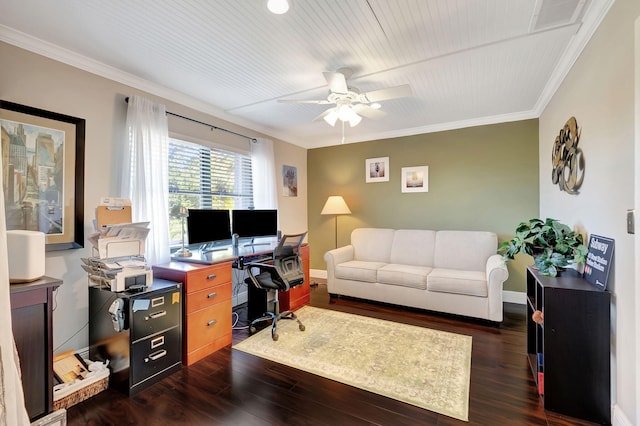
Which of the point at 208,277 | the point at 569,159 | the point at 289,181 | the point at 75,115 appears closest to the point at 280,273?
the point at 208,277

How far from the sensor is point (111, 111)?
2.60 metres

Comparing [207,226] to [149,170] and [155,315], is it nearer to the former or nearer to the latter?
[149,170]

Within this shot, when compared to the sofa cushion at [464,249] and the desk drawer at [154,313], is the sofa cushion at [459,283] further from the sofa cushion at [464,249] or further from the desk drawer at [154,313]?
the desk drawer at [154,313]

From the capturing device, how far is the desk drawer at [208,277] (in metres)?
2.43

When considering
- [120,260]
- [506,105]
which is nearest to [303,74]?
[120,260]

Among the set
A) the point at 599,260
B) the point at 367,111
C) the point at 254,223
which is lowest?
the point at 599,260

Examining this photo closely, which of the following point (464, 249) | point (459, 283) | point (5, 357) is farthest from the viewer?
point (464, 249)

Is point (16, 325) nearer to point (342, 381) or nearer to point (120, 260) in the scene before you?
point (120, 260)

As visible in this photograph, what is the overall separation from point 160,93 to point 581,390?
410 cm

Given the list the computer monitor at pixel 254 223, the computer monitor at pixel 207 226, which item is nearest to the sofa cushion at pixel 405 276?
the computer monitor at pixel 254 223

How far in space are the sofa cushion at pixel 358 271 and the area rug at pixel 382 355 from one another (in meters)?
0.58

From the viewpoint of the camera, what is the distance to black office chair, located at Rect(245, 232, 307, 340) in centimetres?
286

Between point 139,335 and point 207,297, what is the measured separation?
0.58 meters

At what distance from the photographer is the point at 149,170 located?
109 inches
